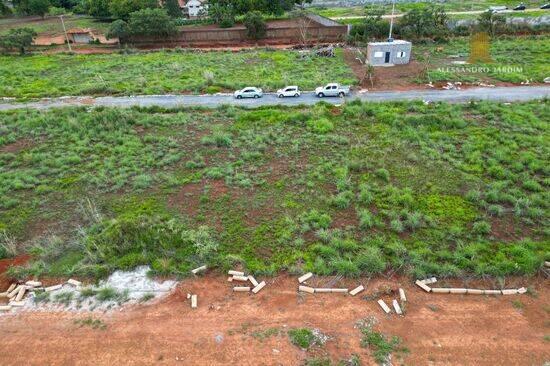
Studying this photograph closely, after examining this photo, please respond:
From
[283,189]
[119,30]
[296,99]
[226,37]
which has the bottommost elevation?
[283,189]

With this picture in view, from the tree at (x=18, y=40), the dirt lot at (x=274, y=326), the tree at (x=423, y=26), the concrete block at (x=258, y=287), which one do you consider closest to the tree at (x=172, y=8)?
the tree at (x=18, y=40)

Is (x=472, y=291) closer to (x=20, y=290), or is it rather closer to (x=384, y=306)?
(x=384, y=306)

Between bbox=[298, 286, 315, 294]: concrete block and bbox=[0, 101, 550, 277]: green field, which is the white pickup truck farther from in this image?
bbox=[298, 286, 315, 294]: concrete block

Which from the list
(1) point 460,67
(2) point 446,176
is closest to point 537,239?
(2) point 446,176

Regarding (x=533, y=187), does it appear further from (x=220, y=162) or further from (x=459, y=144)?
(x=220, y=162)

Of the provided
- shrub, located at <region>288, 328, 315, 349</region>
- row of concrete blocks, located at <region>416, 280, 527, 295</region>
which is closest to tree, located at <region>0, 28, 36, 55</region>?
shrub, located at <region>288, 328, 315, 349</region>

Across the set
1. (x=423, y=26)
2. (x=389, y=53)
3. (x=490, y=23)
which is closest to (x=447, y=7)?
(x=490, y=23)

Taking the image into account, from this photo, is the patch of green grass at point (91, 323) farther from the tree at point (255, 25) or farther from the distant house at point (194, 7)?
the distant house at point (194, 7)
